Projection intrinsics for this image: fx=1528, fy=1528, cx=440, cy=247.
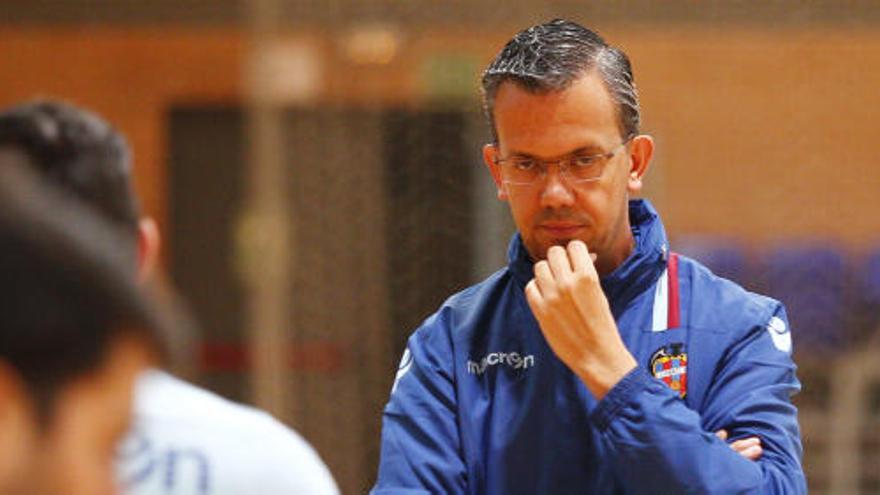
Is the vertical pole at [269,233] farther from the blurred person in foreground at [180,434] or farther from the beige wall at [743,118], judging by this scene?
the blurred person in foreground at [180,434]

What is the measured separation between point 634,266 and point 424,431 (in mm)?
428

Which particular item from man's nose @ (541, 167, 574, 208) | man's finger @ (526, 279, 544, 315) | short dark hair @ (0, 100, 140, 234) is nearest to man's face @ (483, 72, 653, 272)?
man's nose @ (541, 167, 574, 208)

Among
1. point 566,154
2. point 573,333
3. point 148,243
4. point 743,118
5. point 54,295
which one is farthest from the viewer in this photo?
point 743,118

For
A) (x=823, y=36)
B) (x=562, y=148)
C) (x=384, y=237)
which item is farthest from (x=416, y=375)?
(x=823, y=36)

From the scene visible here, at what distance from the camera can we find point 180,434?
1.95m

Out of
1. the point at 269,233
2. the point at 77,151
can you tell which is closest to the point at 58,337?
the point at 77,151

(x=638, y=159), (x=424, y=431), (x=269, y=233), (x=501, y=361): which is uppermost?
(x=638, y=159)

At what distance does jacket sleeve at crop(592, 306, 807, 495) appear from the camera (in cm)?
218

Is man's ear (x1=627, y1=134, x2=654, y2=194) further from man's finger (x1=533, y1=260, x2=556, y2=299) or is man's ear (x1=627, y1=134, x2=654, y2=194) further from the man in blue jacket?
man's finger (x1=533, y1=260, x2=556, y2=299)

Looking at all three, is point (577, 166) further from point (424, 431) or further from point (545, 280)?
point (424, 431)

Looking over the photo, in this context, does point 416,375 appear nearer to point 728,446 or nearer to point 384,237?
point 728,446

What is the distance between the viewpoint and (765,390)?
2350mm

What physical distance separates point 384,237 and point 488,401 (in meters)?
4.11

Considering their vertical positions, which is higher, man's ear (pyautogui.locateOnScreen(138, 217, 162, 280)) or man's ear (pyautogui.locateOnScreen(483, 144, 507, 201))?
man's ear (pyautogui.locateOnScreen(483, 144, 507, 201))
